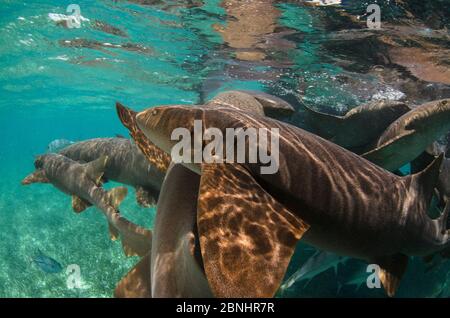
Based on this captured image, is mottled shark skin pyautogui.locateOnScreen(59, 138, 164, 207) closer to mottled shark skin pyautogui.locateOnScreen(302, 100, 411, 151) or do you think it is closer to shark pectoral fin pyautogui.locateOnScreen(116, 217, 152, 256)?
shark pectoral fin pyautogui.locateOnScreen(116, 217, 152, 256)

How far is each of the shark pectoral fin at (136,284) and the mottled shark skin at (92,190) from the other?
0.95 m

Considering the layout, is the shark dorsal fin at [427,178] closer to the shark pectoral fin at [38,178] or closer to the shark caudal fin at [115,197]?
the shark caudal fin at [115,197]

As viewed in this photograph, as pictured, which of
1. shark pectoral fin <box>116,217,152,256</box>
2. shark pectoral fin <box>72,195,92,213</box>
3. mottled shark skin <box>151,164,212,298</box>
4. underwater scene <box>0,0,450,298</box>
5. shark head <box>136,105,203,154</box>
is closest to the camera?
mottled shark skin <box>151,164,212,298</box>

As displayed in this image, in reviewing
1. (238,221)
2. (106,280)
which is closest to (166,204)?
(238,221)

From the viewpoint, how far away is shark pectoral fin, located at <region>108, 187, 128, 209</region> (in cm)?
635

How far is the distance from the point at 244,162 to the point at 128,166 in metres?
5.43

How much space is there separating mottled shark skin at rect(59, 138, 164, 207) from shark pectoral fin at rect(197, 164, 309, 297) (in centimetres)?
417

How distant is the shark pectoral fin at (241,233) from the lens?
2148mm

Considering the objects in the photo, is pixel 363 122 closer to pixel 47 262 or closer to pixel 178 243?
pixel 178 243

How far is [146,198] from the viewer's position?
294 inches

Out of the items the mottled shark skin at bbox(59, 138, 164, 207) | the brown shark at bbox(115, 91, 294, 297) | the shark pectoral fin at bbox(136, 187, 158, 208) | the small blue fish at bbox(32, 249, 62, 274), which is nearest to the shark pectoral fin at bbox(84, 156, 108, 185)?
the mottled shark skin at bbox(59, 138, 164, 207)

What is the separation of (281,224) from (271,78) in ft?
57.9
